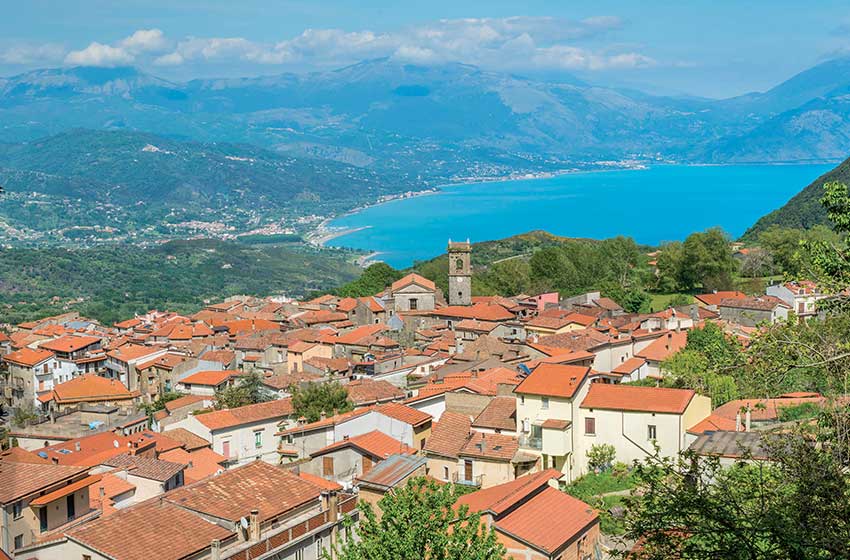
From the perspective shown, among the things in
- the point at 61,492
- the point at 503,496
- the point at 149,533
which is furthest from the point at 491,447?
the point at 149,533

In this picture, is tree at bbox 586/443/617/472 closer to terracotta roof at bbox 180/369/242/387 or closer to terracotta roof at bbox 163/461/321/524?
terracotta roof at bbox 163/461/321/524

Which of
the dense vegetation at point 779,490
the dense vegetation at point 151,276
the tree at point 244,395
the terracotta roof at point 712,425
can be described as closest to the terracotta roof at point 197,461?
the tree at point 244,395

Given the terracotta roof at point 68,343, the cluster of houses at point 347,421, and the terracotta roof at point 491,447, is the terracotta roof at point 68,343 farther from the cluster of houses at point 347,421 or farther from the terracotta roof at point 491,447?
the terracotta roof at point 491,447

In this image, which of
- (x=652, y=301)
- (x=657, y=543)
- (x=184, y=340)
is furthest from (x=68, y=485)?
(x=652, y=301)

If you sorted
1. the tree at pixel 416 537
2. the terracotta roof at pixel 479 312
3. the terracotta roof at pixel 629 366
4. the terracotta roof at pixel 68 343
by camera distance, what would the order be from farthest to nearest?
the terracotta roof at pixel 68 343 → the terracotta roof at pixel 479 312 → the terracotta roof at pixel 629 366 → the tree at pixel 416 537

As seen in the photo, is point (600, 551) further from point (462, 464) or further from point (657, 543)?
point (657, 543)
